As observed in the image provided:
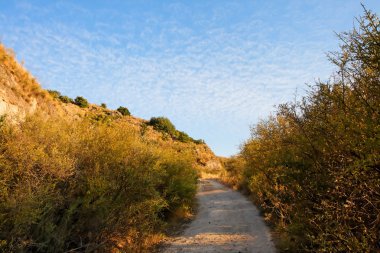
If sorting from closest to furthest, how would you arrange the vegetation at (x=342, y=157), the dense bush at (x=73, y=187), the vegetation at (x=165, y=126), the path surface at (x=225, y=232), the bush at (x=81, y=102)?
1. the vegetation at (x=342, y=157)
2. the dense bush at (x=73, y=187)
3. the path surface at (x=225, y=232)
4. the bush at (x=81, y=102)
5. the vegetation at (x=165, y=126)

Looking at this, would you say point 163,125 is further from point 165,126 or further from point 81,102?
point 81,102

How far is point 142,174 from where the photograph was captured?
446 inches

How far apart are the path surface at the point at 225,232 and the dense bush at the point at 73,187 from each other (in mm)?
1760

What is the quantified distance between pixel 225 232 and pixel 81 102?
32287 mm

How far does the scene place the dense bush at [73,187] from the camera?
23.2 feet

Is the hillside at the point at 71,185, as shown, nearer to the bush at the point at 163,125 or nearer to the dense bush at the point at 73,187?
the dense bush at the point at 73,187

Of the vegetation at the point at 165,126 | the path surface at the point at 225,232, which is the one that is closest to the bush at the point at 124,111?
the vegetation at the point at 165,126

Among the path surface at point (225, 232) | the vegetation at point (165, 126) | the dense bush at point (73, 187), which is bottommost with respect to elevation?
the path surface at point (225, 232)

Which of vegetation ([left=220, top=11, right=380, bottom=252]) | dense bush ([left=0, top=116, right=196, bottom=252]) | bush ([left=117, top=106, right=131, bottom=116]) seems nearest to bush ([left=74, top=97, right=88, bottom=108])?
bush ([left=117, top=106, right=131, bottom=116])

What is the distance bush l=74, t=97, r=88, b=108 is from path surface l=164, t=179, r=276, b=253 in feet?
82.0

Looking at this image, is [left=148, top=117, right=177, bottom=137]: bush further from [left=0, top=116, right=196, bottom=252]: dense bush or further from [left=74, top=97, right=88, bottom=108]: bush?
[left=0, top=116, right=196, bottom=252]: dense bush

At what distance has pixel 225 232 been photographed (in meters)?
14.8

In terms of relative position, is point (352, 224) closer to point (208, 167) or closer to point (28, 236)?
point (28, 236)

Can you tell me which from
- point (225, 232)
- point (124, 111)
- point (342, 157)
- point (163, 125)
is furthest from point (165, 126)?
point (342, 157)
